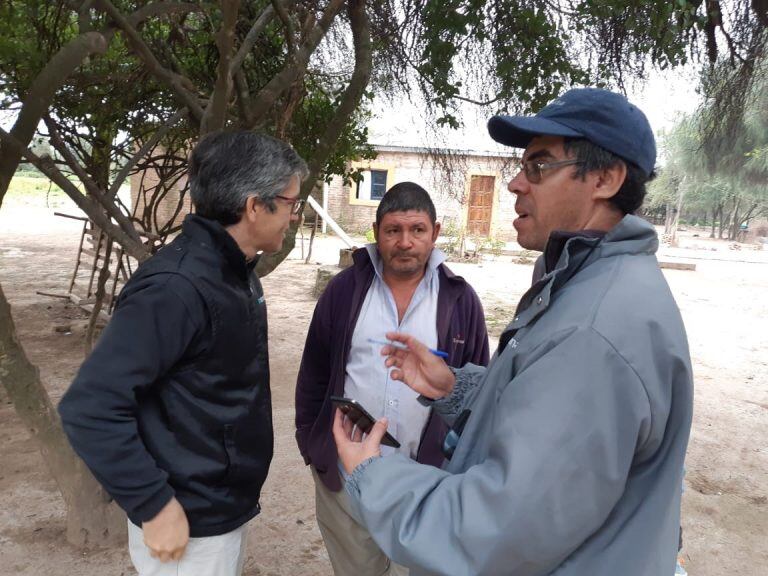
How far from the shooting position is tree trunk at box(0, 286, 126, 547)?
7.81ft

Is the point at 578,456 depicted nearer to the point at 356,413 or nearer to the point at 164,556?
Result: the point at 356,413

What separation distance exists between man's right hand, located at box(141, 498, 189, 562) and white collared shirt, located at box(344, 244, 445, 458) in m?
0.82

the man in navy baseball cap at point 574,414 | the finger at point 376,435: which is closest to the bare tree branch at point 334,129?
the finger at point 376,435

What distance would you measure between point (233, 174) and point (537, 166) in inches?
32.6

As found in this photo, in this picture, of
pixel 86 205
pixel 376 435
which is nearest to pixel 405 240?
pixel 376 435

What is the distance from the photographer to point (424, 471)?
103 cm

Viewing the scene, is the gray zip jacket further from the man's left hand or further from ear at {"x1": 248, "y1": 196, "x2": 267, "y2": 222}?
ear at {"x1": 248, "y1": 196, "x2": 267, "y2": 222}

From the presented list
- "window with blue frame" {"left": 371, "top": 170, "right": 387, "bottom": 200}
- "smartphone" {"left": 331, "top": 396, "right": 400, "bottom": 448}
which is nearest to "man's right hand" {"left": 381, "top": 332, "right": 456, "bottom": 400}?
"smartphone" {"left": 331, "top": 396, "right": 400, "bottom": 448}

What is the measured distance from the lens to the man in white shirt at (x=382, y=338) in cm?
210

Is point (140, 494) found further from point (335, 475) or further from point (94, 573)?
point (94, 573)

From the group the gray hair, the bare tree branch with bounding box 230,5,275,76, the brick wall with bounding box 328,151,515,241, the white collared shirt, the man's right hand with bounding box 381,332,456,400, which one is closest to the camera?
the gray hair

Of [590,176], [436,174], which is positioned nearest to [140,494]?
[590,176]

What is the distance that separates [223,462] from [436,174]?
3.87m

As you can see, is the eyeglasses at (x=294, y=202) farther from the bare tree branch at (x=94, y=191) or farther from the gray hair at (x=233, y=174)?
the bare tree branch at (x=94, y=191)
